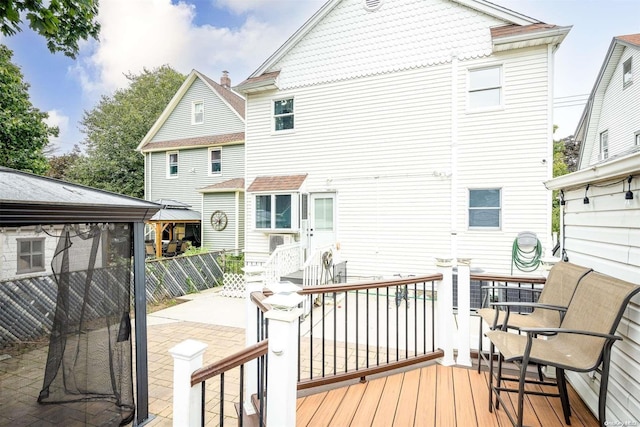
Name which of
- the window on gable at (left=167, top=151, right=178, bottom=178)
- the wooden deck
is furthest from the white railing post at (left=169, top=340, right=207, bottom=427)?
the window on gable at (left=167, top=151, right=178, bottom=178)

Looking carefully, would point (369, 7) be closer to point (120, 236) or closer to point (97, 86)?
point (120, 236)

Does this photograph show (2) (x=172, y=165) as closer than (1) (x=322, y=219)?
No

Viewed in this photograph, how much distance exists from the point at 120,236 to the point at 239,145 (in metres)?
10.4

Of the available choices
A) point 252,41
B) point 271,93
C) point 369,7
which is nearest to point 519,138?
point 369,7

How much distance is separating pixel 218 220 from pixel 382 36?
346 inches

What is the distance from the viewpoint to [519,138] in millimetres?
6809

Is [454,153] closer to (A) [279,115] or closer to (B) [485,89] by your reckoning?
(B) [485,89]

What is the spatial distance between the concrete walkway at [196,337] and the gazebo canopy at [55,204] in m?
1.92

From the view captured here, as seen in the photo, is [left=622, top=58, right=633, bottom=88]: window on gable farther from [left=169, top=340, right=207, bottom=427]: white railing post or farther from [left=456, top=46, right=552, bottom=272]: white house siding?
[left=169, top=340, right=207, bottom=427]: white railing post

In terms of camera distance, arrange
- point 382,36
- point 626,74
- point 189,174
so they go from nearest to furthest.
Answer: point 382,36 < point 626,74 < point 189,174

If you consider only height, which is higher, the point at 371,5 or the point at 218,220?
the point at 371,5

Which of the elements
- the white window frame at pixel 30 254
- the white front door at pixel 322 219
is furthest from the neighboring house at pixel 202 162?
the white window frame at pixel 30 254

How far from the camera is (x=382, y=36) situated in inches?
316

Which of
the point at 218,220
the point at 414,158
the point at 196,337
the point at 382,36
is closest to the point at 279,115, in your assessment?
the point at 382,36
